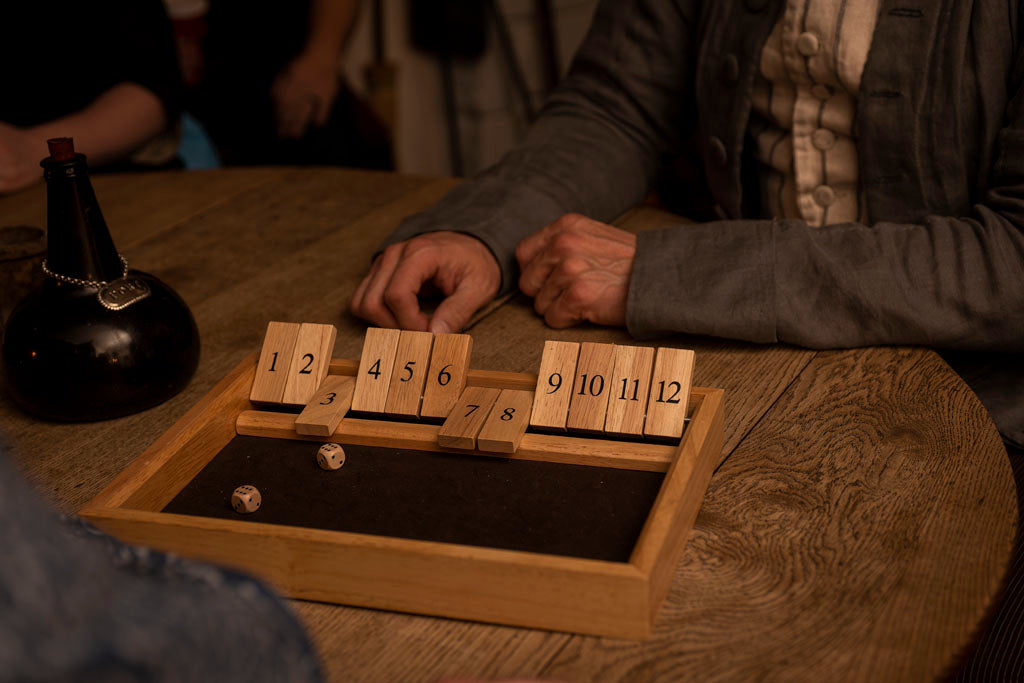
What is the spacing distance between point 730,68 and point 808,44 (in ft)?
0.55

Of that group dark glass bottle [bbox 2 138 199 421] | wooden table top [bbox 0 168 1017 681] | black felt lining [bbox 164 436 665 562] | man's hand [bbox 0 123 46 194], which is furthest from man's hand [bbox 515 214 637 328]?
man's hand [bbox 0 123 46 194]

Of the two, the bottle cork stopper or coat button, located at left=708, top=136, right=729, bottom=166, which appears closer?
the bottle cork stopper

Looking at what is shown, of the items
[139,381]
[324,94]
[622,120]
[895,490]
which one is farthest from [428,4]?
[895,490]

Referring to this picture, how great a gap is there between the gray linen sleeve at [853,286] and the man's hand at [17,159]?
126 centimetres

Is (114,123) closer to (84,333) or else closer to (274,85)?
(274,85)

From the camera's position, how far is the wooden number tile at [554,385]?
2.92 ft

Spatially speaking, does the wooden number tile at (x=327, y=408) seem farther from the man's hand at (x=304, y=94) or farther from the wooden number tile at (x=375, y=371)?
the man's hand at (x=304, y=94)

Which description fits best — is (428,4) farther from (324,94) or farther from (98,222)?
(98,222)

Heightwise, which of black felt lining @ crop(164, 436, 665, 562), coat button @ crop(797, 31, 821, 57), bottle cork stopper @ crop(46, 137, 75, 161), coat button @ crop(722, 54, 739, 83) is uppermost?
bottle cork stopper @ crop(46, 137, 75, 161)

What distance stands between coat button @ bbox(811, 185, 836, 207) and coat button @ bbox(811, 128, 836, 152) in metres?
0.06

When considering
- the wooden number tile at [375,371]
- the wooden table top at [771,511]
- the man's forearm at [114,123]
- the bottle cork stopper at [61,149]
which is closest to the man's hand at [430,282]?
the wooden table top at [771,511]

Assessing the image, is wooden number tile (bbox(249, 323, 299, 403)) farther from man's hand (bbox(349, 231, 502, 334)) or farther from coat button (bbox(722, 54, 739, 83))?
coat button (bbox(722, 54, 739, 83))

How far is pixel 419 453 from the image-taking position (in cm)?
89

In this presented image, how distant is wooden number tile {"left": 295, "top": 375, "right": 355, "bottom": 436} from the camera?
35.6 inches
